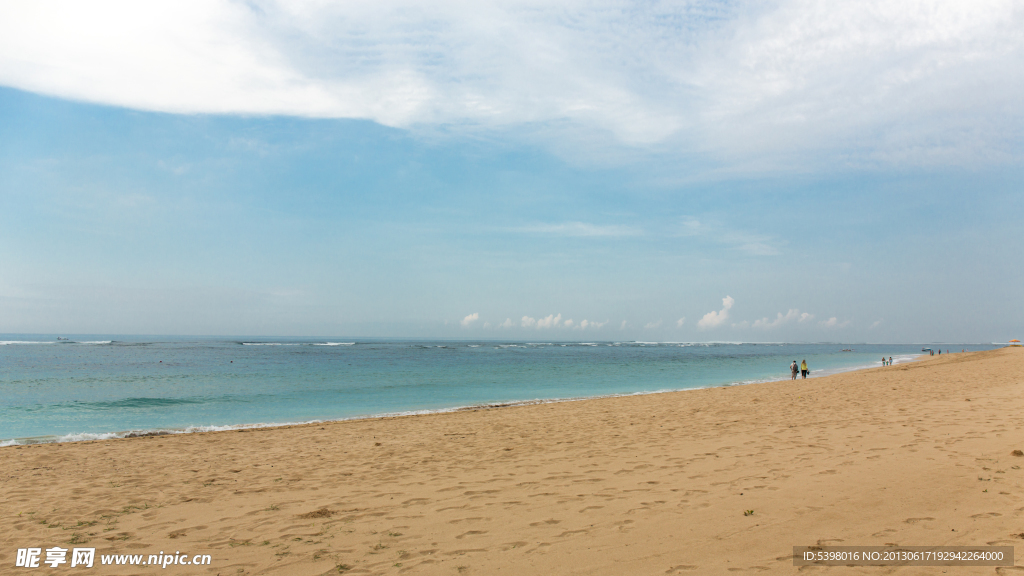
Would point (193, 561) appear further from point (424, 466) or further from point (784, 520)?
point (784, 520)

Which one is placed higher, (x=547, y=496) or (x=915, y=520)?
(x=915, y=520)

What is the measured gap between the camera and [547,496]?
6703 millimetres

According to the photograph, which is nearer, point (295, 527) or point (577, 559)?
point (577, 559)

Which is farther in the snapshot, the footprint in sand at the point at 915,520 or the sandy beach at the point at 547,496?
the footprint in sand at the point at 915,520

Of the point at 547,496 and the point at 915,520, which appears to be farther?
the point at 547,496

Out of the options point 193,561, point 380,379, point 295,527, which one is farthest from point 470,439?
point 380,379

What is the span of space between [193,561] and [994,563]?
7.64 m

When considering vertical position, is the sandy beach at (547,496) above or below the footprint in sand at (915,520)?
below

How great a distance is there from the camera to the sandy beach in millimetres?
4852

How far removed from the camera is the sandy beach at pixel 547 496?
485 centimetres

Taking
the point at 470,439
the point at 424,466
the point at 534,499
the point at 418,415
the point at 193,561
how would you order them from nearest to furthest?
the point at 193,561 → the point at 534,499 → the point at 424,466 → the point at 470,439 → the point at 418,415

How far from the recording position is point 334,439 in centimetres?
1267

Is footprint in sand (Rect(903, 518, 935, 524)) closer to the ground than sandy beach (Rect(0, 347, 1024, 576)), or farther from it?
farther from it

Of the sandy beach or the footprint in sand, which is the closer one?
the sandy beach
